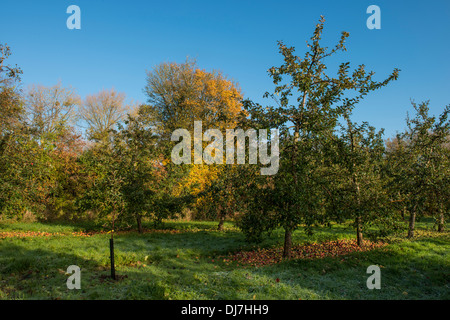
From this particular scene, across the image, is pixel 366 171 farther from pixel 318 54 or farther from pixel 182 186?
pixel 182 186

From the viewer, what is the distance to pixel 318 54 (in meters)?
9.94

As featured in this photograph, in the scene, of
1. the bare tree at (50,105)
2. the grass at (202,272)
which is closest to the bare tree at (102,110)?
the bare tree at (50,105)

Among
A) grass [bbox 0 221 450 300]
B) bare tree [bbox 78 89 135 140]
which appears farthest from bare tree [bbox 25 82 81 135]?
grass [bbox 0 221 450 300]

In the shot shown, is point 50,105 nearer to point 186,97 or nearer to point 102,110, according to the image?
point 102,110

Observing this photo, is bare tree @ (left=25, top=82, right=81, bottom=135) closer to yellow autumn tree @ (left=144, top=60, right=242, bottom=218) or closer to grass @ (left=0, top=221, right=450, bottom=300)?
yellow autumn tree @ (left=144, top=60, right=242, bottom=218)

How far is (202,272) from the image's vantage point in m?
8.54

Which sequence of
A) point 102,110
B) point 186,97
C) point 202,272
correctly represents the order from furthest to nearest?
point 102,110
point 186,97
point 202,272

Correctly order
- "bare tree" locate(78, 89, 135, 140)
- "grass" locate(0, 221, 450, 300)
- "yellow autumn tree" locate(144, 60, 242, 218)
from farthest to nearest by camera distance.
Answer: "bare tree" locate(78, 89, 135, 140) → "yellow autumn tree" locate(144, 60, 242, 218) → "grass" locate(0, 221, 450, 300)

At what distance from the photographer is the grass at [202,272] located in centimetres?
642

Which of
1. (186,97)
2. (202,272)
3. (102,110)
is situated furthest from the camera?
(102,110)

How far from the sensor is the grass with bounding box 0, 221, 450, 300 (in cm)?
642

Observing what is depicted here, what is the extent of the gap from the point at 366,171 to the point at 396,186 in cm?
135

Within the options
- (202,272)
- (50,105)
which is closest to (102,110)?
(50,105)
